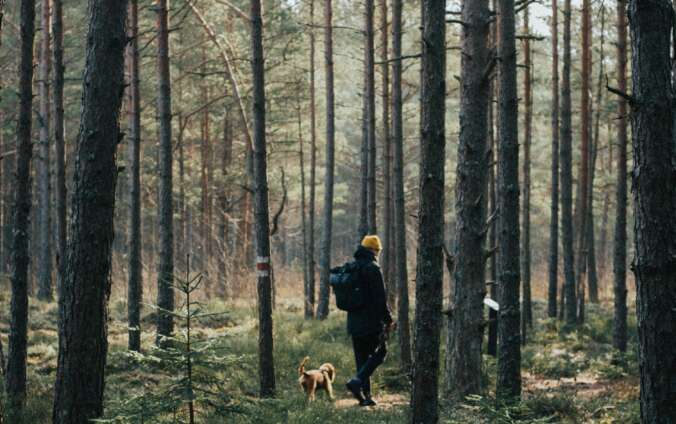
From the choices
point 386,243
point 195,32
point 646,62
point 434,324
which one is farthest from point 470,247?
point 195,32

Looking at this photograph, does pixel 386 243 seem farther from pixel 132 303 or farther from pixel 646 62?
pixel 646 62

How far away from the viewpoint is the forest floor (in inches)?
238

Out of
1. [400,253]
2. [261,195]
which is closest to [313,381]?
[261,195]

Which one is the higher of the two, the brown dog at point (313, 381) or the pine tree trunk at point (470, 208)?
the pine tree trunk at point (470, 208)

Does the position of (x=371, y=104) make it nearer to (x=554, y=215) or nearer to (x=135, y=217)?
(x=135, y=217)

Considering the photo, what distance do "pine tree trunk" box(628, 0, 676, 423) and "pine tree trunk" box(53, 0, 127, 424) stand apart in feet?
14.1

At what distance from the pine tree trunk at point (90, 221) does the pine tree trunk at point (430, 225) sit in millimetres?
2745

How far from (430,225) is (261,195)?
4015 millimetres

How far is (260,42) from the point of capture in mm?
10133

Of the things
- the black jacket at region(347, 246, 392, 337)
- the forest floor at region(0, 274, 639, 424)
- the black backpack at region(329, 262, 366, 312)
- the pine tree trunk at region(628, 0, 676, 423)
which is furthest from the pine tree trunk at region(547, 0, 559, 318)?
the pine tree trunk at region(628, 0, 676, 423)

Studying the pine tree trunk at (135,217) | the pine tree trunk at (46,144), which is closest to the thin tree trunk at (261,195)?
the pine tree trunk at (135,217)

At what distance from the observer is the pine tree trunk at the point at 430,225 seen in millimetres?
6398

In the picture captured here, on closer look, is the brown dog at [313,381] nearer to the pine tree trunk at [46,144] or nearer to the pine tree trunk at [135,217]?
the pine tree trunk at [135,217]

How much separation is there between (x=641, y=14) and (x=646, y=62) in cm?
34
